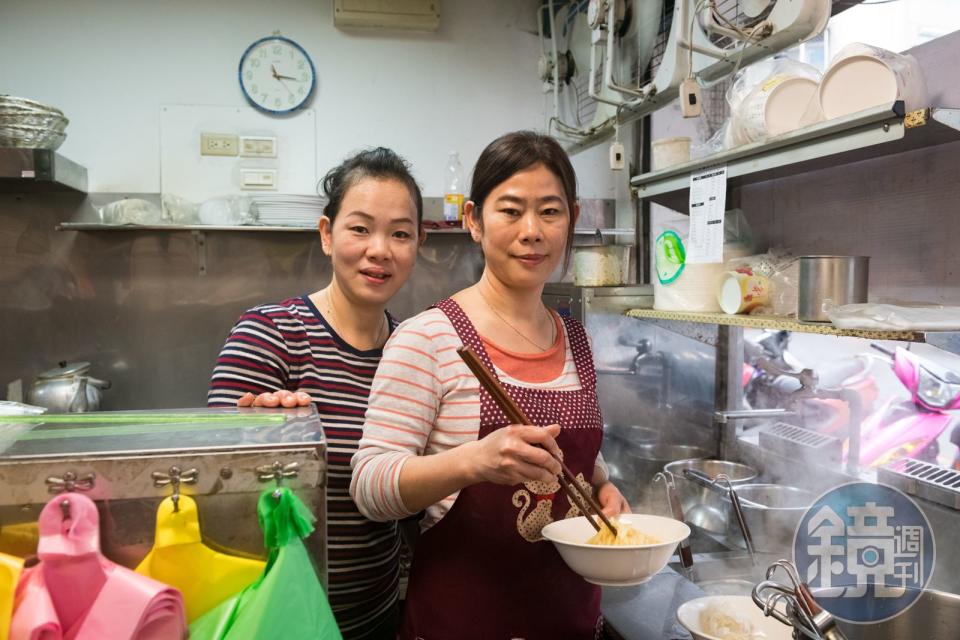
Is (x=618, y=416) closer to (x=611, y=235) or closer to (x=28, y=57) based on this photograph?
(x=611, y=235)

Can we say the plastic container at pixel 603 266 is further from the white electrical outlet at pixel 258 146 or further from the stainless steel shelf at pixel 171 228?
the white electrical outlet at pixel 258 146

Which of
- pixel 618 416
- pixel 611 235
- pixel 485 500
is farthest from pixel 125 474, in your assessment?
pixel 611 235

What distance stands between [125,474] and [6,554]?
0.44ft

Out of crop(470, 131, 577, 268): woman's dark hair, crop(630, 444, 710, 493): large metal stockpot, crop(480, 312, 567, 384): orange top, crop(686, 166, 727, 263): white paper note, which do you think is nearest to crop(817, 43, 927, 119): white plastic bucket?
crop(686, 166, 727, 263): white paper note

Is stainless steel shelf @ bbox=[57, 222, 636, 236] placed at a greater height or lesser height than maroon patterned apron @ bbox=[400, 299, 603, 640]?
greater

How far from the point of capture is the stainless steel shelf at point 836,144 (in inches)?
52.9

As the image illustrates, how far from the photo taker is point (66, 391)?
3.00 metres

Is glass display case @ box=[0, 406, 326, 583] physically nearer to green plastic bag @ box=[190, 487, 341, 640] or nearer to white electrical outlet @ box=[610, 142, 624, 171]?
green plastic bag @ box=[190, 487, 341, 640]

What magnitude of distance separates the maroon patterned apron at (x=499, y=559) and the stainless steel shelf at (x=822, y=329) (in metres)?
0.59

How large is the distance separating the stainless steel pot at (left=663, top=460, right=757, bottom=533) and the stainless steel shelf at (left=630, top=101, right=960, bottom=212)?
0.96 m

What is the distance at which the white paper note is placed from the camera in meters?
1.96

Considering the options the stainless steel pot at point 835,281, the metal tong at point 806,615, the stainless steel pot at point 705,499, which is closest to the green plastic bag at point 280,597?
the metal tong at point 806,615

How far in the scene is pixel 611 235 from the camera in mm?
Result: 3773

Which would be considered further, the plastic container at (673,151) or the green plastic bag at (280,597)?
the plastic container at (673,151)
